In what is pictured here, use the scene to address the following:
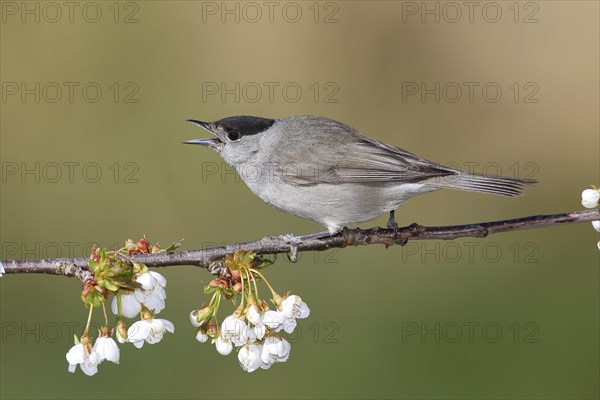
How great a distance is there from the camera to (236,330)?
10.9ft

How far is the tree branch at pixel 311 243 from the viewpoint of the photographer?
11.0ft

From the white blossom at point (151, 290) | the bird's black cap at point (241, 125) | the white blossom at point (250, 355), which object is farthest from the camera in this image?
the bird's black cap at point (241, 125)

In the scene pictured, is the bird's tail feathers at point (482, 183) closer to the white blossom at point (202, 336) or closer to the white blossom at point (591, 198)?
the white blossom at point (591, 198)

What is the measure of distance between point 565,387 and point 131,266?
393 centimetres

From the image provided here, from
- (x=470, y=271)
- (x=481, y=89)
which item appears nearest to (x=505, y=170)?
(x=481, y=89)

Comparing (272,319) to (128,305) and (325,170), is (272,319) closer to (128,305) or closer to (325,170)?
(128,305)

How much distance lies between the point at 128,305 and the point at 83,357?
28 cm

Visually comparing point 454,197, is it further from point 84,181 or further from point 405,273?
point 84,181

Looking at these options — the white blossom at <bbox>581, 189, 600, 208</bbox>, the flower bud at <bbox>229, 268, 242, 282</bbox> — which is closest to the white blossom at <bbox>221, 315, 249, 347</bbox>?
the flower bud at <bbox>229, 268, 242, 282</bbox>

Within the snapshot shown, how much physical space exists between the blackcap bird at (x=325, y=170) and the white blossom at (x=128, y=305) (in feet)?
5.97

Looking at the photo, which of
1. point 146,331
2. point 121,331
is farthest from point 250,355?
point 121,331

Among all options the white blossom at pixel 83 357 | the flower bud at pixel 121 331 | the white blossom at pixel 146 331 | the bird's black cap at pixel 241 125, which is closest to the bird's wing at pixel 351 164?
the bird's black cap at pixel 241 125

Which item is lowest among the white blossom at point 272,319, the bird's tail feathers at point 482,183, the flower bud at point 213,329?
the flower bud at point 213,329

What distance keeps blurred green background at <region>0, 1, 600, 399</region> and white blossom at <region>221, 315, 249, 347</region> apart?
2656mm
